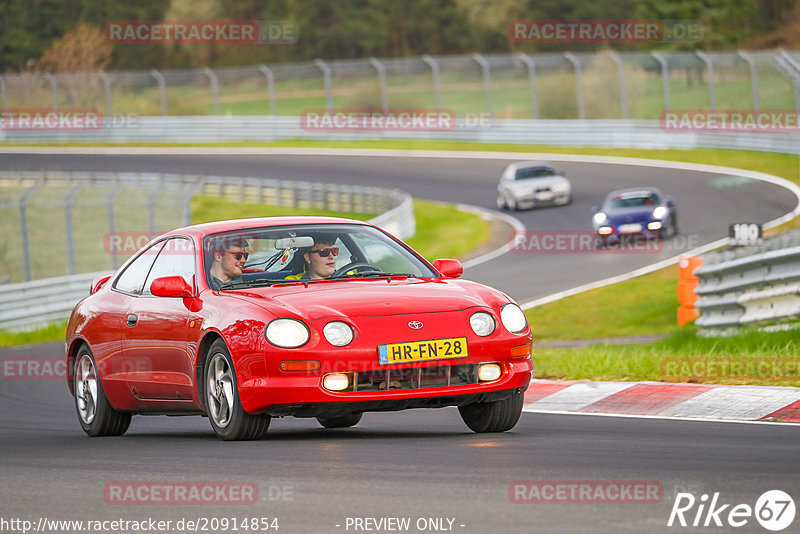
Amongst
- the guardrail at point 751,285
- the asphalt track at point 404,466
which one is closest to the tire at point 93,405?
the asphalt track at point 404,466

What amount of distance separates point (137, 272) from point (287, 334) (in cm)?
211

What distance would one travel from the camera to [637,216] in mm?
28906

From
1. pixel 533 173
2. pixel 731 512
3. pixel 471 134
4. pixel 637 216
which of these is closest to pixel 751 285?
pixel 731 512

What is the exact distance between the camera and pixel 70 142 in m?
55.2

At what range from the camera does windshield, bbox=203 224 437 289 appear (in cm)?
872

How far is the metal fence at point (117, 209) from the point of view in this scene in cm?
3154

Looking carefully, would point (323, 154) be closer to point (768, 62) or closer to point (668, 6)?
Result: point (768, 62)

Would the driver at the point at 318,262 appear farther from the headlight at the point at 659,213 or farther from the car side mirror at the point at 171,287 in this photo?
the headlight at the point at 659,213

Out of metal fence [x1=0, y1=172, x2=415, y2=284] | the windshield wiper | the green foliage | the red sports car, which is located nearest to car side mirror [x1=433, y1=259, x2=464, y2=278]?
the red sports car

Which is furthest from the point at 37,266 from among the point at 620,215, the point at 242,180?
the point at 620,215

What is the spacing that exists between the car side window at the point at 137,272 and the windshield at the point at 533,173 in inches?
1050

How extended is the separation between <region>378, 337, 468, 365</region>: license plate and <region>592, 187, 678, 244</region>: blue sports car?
2142 centimetres

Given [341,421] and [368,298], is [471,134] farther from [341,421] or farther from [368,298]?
[368,298]

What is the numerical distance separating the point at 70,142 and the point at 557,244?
1190 inches
